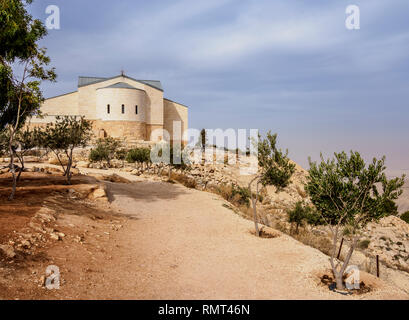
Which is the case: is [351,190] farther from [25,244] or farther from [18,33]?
[18,33]

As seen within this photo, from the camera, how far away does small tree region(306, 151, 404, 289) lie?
25.4ft

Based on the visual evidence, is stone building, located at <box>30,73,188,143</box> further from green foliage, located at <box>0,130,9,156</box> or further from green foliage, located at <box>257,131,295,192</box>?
green foliage, located at <box>257,131,295,192</box>

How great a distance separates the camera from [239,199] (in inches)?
998

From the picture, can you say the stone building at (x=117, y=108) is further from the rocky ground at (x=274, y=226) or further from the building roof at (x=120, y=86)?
the rocky ground at (x=274, y=226)

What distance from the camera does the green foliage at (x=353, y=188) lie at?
25.4 ft

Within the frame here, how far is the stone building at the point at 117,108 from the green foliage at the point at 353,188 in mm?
45649

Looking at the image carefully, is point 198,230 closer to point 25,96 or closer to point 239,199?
point 25,96

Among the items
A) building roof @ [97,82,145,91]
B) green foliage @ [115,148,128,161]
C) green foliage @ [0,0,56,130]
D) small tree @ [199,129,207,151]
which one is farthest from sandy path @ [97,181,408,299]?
building roof @ [97,82,145,91]

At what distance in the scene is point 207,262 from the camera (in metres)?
9.55

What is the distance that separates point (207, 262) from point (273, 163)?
5.65 metres

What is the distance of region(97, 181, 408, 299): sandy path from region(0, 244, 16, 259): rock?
2.41 m

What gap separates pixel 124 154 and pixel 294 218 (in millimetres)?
28874

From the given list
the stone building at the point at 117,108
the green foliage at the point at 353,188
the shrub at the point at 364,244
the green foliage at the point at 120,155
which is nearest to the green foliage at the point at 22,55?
the green foliage at the point at 353,188

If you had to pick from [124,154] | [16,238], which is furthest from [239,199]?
[124,154]
